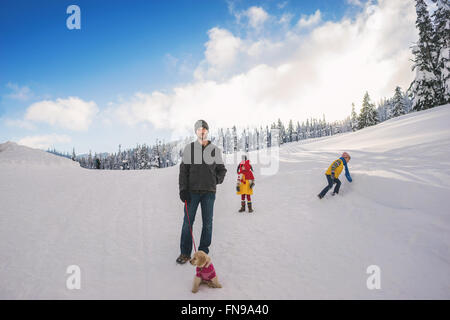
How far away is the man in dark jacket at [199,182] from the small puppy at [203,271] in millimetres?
736

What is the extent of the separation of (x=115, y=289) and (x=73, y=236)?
10.5 feet

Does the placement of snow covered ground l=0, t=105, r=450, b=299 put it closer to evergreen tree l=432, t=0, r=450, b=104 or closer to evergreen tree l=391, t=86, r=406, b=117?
evergreen tree l=432, t=0, r=450, b=104

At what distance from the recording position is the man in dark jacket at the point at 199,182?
3.84 meters

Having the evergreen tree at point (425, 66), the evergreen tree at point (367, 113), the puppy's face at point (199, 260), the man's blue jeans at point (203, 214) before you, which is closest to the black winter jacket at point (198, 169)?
the man's blue jeans at point (203, 214)

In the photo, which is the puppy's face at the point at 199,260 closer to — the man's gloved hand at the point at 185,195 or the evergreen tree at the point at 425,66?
the man's gloved hand at the point at 185,195

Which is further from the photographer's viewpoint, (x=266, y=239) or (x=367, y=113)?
(x=367, y=113)

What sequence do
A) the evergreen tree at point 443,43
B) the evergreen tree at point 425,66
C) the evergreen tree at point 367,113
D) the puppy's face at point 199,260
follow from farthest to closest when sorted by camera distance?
the evergreen tree at point 367,113 → the evergreen tree at point 425,66 → the evergreen tree at point 443,43 → the puppy's face at point 199,260

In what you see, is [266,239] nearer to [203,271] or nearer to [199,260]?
[203,271]

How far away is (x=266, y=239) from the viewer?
17.1 ft

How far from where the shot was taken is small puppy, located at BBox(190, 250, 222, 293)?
3.07m

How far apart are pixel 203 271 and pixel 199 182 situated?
1458 mm

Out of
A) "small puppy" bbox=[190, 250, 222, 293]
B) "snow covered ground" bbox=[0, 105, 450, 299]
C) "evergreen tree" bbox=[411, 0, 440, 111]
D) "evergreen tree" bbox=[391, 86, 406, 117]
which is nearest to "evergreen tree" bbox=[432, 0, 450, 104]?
"evergreen tree" bbox=[411, 0, 440, 111]

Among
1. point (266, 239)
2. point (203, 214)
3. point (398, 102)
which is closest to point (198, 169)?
point (203, 214)
